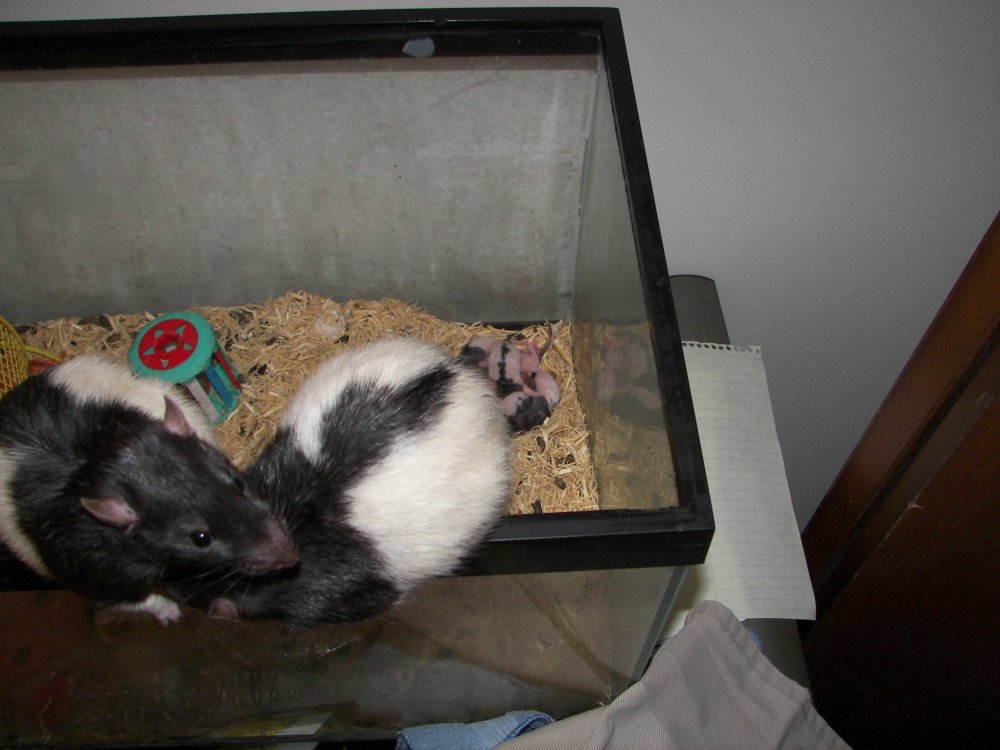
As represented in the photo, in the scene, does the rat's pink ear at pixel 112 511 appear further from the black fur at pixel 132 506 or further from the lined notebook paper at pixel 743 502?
the lined notebook paper at pixel 743 502

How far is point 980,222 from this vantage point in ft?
7.25

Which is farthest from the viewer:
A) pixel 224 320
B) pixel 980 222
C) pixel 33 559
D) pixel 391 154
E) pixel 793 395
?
pixel 793 395

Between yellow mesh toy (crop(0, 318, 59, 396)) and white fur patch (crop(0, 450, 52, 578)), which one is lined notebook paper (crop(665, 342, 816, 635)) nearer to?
white fur patch (crop(0, 450, 52, 578))

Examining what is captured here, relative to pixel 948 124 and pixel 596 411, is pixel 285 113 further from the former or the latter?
pixel 948 124

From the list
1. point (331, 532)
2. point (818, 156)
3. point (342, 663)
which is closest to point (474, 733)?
point (342, 663)

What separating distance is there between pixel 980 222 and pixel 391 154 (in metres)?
1.75

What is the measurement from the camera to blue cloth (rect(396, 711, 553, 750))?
1.66 meters

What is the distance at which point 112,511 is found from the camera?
1.31 meters

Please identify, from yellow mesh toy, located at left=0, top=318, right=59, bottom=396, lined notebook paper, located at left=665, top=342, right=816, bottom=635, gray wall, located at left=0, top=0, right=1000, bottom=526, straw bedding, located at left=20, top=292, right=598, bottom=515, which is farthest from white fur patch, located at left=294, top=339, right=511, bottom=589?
gray wall, located at left=0, top=0, right=1000, bottom=526

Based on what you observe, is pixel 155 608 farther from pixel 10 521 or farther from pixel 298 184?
pixel 298 184

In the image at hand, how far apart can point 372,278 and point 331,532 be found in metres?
1.16

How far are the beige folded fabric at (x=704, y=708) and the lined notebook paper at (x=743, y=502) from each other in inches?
9.3

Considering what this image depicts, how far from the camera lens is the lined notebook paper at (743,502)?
1.84 m

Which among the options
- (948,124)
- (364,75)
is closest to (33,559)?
(364,75)
